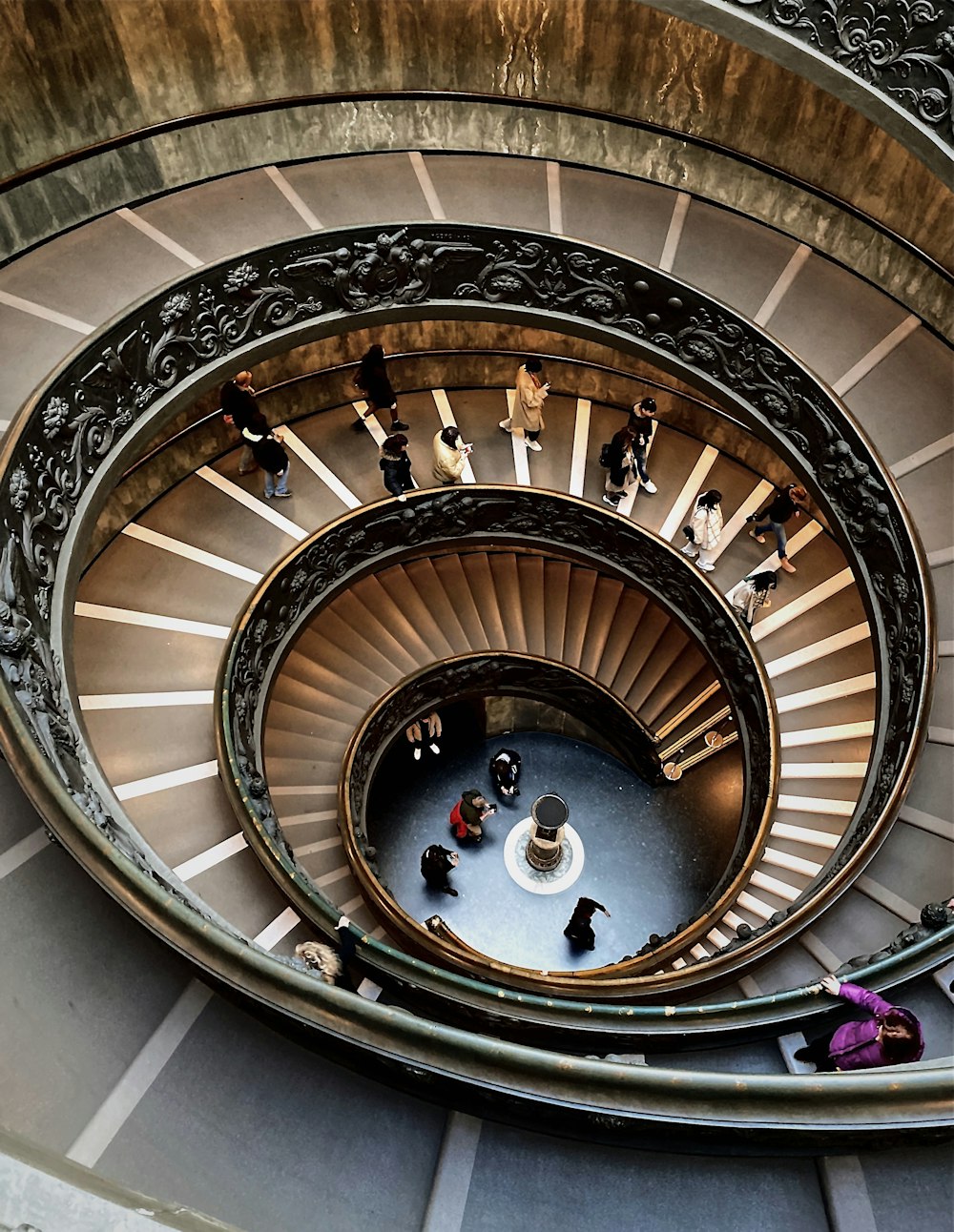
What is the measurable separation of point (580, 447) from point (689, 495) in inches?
71.8

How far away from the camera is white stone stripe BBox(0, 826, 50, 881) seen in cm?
434

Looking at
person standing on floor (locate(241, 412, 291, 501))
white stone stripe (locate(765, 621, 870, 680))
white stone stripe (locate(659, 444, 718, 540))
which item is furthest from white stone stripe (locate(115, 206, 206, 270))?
white stone stripe (locate(765, 621, 870, 680))

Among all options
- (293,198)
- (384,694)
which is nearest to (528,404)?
(293,198)

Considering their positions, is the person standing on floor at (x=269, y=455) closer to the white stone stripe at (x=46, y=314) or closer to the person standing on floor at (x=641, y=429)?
the white stone stripe at (x=46, y=314)

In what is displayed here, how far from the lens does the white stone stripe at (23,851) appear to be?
4.34 m

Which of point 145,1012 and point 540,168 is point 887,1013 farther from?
point 540,168

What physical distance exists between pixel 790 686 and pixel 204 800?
744cm

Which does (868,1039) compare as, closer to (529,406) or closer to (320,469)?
(529,406)

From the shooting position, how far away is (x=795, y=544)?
12008 mm

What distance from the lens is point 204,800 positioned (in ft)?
27.0

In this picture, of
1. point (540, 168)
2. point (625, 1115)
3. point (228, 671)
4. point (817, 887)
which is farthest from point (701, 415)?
point (625, 1115)

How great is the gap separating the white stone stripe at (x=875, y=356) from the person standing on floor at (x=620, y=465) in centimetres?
262

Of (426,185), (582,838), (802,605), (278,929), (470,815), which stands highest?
(426,185)

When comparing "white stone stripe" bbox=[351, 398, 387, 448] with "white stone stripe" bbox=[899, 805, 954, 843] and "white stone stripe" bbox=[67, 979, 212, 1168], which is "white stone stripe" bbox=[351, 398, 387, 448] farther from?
"white stone stripe" bbox=[67, 979, 212, 1168]
